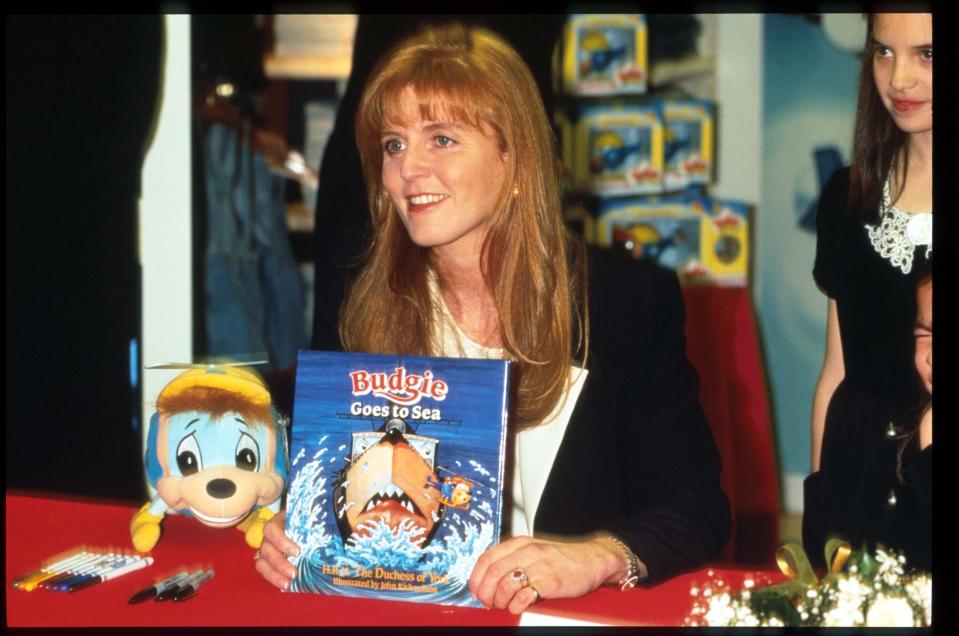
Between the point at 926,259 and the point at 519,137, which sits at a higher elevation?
the point at 519,137

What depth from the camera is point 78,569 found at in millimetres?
1132

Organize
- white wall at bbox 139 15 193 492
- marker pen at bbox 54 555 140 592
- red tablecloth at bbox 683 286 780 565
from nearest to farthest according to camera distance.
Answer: marker pen at bbox 54 555 140 592, red tablecloth at bbox 683 286 780 565, white wall at bbox 139 15 193 492

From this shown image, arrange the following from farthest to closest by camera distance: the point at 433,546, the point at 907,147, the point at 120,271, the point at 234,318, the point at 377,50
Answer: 1. the point at 234,318
2. the point at 377,50
3. the point at 120,271
4. the point at 907,147
5. the point at 433,546

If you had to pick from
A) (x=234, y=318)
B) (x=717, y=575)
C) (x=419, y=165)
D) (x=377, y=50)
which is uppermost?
(x=377, y=50)

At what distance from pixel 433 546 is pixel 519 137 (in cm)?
55

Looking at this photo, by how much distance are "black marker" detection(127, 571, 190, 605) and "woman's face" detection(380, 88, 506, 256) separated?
0.48 meters

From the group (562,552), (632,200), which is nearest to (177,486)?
(562,552)

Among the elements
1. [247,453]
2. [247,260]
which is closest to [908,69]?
[247,453]

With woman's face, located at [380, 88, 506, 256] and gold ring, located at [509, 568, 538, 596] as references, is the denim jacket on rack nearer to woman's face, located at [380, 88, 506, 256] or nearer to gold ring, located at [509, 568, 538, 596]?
woman's face, located at [380, 88, 506, 256]

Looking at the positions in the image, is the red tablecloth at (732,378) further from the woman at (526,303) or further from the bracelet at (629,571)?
the bracelet at (629,571)

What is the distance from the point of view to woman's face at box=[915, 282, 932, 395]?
1221 millimetres

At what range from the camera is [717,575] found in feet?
3.75

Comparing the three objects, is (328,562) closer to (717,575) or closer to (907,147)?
(717,575)

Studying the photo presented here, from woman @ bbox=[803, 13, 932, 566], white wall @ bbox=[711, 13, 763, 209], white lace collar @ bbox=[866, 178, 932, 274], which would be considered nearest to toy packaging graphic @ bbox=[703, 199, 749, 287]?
white wall @ bbox=[711, 13, 763, 209]
